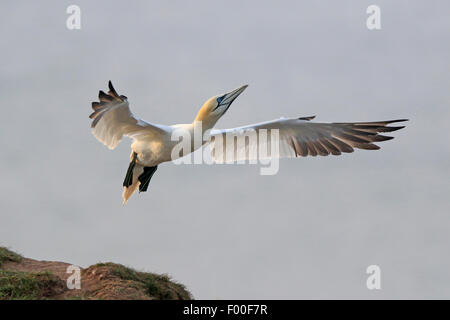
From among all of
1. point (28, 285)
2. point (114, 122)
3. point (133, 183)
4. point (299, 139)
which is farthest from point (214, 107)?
point (28, 285)

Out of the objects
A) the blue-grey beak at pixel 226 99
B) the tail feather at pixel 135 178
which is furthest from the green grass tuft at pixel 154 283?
the blue-grey beak at pixel 226 99

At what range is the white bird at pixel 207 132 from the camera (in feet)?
40.2

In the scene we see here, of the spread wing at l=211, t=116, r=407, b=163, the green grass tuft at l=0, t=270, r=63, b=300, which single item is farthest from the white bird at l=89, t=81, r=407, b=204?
the green grass tuft at l=0, t=270, r=63, b=300

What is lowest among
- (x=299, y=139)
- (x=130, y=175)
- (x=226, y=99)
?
(x=130, y=175)

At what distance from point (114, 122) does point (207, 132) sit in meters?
1.85

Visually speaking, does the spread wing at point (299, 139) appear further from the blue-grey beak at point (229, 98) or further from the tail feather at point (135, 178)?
the tail feather at point (135, 178)

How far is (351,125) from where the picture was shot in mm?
13539

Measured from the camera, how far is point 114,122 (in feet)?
40.9

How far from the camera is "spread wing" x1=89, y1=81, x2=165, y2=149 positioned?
11516 millimetres

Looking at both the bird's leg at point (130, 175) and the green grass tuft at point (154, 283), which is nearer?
the green grass tuft at point (154, 283)

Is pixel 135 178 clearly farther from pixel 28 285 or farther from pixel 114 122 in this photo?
pixel 28 285

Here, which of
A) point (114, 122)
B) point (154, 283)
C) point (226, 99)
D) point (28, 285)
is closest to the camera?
point (28, 285)
